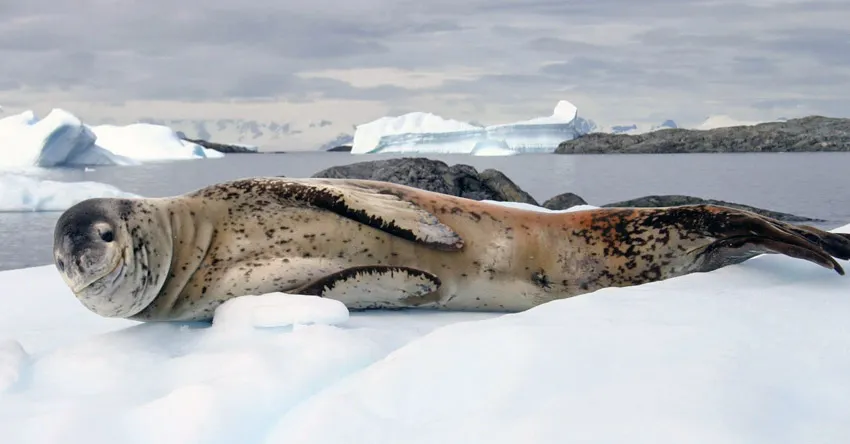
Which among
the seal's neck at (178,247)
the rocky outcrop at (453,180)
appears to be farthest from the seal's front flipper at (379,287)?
the rocky outcrop at (453,180)

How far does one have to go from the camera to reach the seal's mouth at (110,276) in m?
2.45

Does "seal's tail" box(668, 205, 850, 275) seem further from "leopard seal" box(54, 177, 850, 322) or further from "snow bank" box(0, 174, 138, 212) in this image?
"snow bank" box(0, 174, 138, 212)

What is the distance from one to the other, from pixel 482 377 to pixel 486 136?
38.7 m

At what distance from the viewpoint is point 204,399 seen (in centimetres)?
165

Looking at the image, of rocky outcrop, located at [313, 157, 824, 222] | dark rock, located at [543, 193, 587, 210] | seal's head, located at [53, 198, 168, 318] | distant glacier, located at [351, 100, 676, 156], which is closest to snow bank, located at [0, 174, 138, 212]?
rocky outcrop, located at [313, 157, 824, 222]

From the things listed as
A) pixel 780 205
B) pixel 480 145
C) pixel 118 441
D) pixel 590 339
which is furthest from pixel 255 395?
pixel 480 145

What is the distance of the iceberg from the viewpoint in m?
39.7

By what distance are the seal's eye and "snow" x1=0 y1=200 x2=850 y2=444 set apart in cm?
33

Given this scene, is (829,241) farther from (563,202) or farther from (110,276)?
(563,202)

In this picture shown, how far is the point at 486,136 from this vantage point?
39.9m

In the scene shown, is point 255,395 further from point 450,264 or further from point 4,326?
point 4,326

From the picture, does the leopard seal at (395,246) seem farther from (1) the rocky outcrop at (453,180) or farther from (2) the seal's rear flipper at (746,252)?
(1) the rocky outcrop at (453,180)

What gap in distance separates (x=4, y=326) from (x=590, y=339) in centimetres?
222

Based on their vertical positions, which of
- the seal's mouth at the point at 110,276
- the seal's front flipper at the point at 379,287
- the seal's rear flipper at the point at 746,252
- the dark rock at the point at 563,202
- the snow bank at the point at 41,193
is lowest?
the snow bank at the point at 41,193
